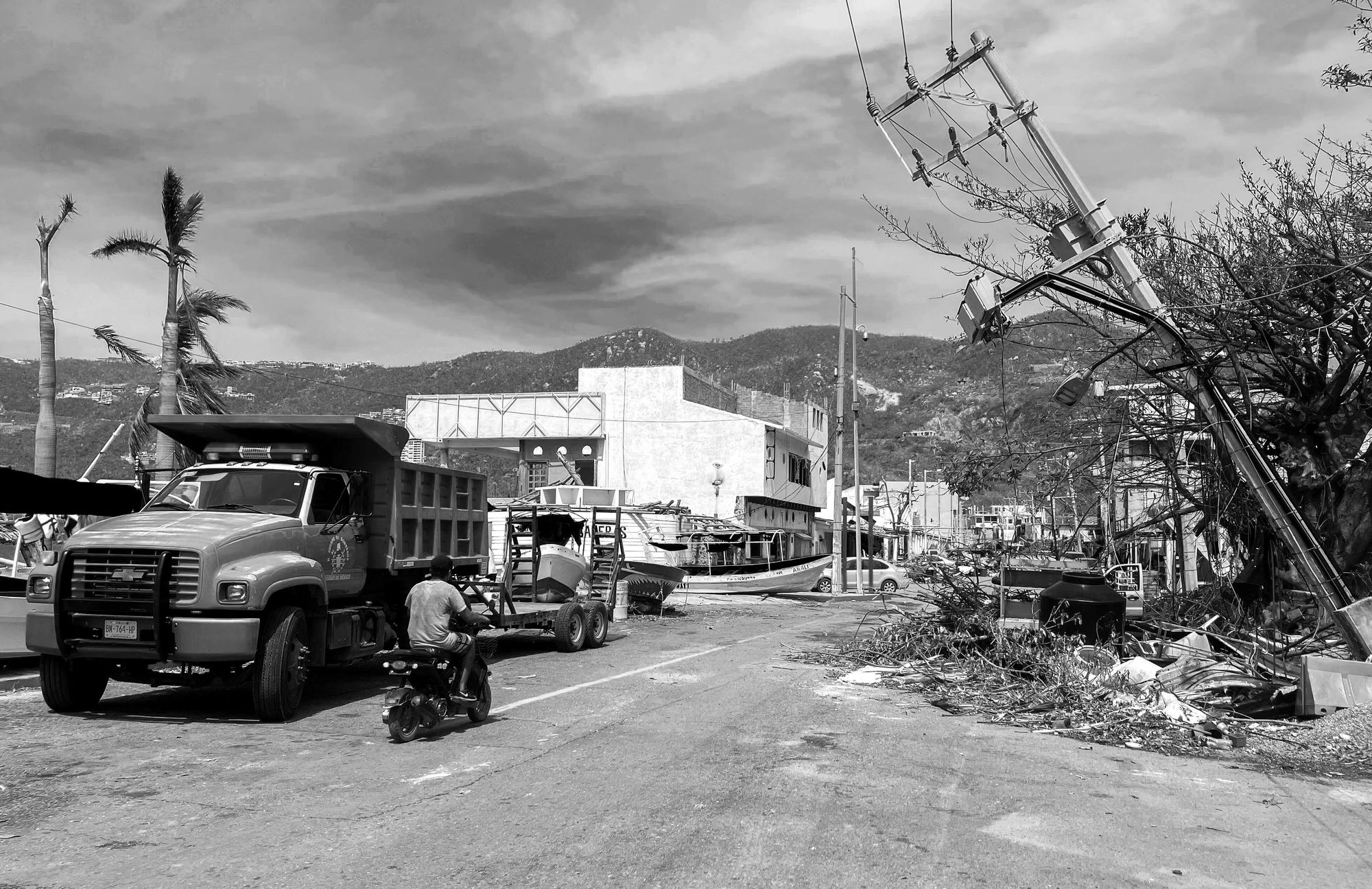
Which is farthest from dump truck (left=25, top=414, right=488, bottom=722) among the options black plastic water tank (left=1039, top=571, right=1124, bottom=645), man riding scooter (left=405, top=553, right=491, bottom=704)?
black plastic water tank (left=1039, top=571, right=1124, bottom=645)

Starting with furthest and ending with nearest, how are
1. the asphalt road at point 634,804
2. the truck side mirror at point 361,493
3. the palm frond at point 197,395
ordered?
the palm frond at point 197,395
the truck side mirror at point 361,493
the asphalt road at point 634,804

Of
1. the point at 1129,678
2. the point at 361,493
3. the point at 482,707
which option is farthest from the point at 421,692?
the point at 1129,678

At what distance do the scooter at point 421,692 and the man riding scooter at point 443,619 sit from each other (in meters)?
0.05

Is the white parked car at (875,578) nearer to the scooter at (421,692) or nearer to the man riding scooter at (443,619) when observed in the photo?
the man riding scooter at (443,619)

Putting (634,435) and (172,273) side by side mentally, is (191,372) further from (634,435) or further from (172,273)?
(634,435)

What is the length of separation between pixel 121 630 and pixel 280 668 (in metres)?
1.39

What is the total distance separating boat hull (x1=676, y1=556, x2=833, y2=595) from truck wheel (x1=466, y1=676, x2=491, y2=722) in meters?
24.8

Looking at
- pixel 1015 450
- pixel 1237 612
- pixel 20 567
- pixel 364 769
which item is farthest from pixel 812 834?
pixel 20 567

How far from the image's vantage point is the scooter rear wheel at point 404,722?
28.6 feet

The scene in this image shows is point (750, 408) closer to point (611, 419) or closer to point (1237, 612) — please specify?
point (611, 419)

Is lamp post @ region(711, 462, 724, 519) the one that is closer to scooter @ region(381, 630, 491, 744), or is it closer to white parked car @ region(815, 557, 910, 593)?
white parked car @ region(815, 557, 910, 593)

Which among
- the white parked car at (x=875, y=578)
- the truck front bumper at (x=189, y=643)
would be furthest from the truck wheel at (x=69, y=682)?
the white parked car at (x=875, y=578)

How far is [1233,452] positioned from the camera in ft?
40.5

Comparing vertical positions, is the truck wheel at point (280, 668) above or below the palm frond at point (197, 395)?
below
